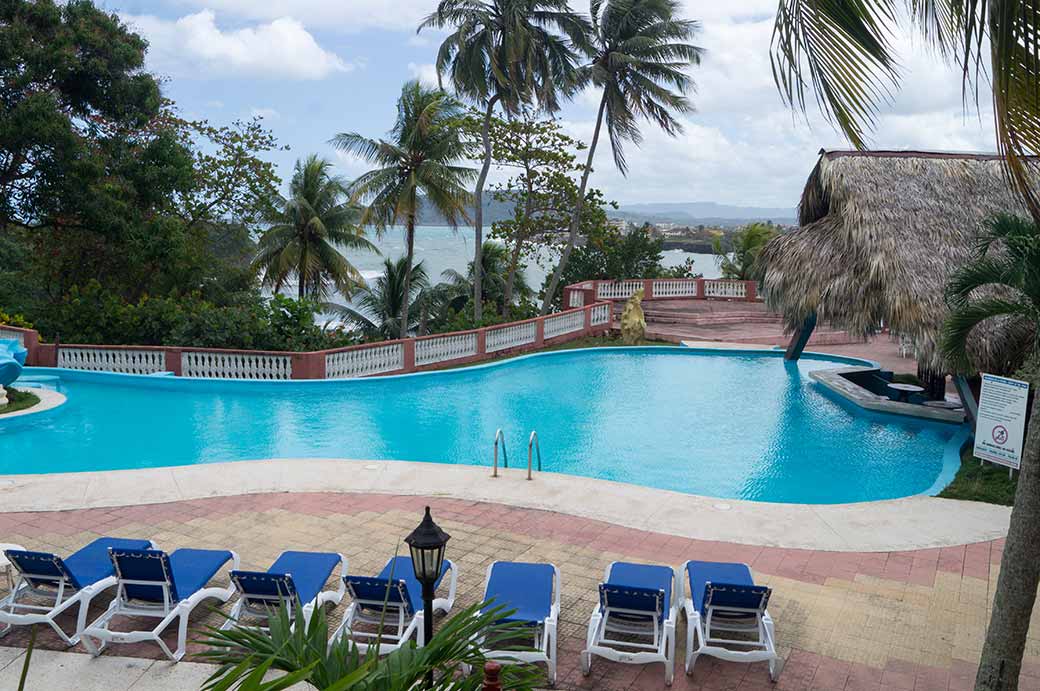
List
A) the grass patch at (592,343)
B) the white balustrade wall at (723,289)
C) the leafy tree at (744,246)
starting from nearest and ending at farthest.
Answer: the grass patch at (592,343) → the white balustrade wall at (723,289) → the leafy tree at (744,246)

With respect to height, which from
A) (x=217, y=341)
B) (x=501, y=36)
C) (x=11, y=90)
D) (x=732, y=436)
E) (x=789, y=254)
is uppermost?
(x=501, y=36)

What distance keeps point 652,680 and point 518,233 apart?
83.8 ft

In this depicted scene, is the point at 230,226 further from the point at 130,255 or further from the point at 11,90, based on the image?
the point at 11,90

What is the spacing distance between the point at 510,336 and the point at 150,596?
17.7 meters

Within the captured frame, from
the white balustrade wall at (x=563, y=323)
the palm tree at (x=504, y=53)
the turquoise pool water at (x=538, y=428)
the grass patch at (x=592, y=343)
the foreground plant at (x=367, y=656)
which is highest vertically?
the palm tree at (x=504, y=53)

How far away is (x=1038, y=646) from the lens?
7.93 m

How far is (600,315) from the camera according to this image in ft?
92.9

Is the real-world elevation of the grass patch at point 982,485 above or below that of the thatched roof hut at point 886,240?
below

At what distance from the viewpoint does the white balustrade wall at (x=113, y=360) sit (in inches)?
834

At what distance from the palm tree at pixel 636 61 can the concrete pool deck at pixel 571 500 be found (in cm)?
1904

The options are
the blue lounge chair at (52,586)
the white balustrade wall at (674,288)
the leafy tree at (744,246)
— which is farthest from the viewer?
the leafy tree at (744,246)

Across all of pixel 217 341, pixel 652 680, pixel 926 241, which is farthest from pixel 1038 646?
pixel 217 341

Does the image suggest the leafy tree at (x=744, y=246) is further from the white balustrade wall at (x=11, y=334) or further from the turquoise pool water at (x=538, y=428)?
the white balustrade wall at (x=11, y=334)

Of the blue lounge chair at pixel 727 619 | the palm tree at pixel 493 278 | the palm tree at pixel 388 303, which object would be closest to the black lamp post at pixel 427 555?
the blue lounge chair at pixel 727 619
